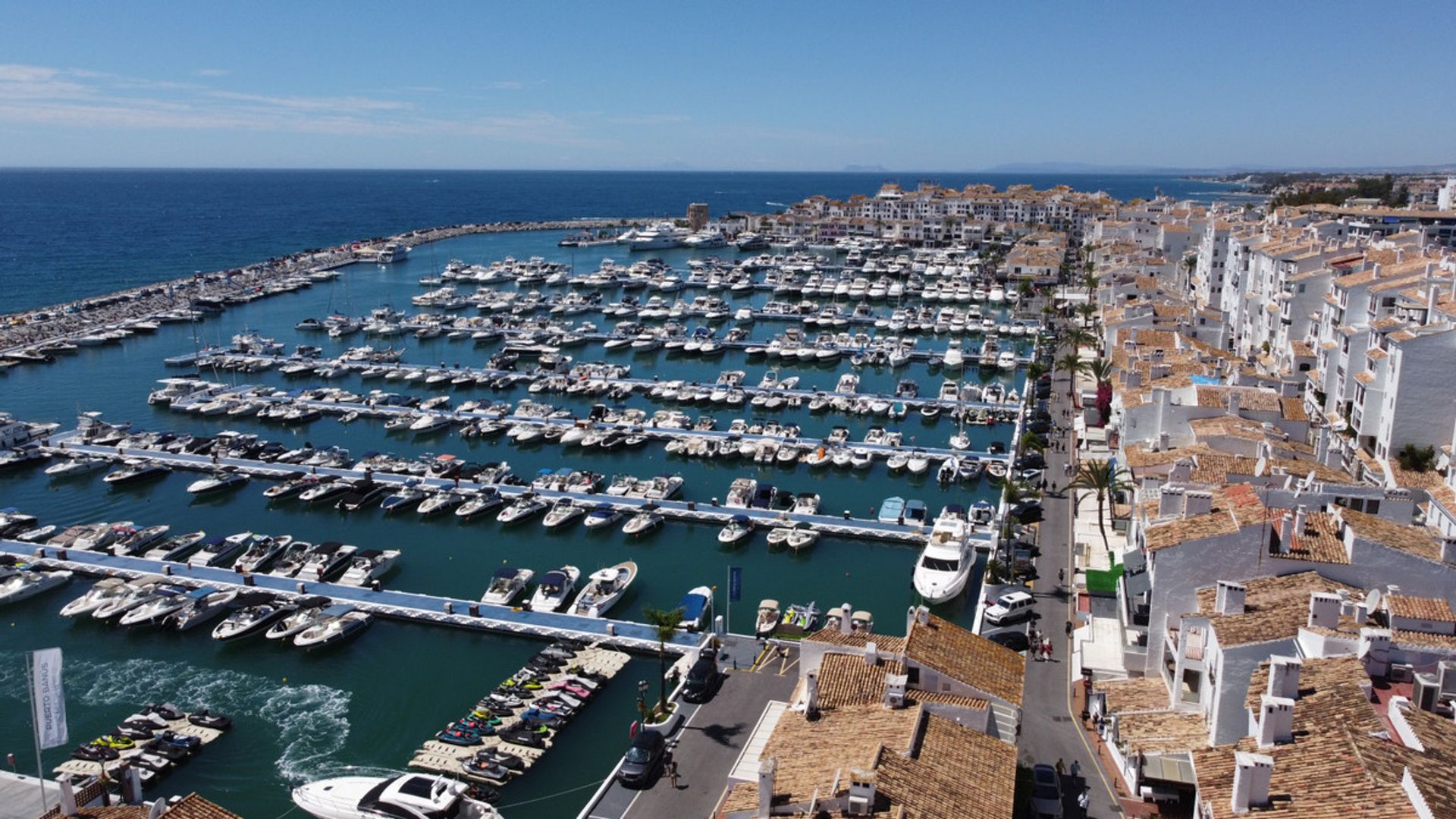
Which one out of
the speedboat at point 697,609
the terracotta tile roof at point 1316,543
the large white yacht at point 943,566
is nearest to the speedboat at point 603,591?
the speedboat at point 697,609

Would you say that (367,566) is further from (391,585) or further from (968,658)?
(968,658)

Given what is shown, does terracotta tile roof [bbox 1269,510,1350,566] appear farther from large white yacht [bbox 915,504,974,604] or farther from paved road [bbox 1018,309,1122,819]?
large white yacht [bbox 915,504,974,604]

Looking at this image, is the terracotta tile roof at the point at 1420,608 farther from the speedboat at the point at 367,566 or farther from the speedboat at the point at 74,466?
the speedboat at the point at 74,466

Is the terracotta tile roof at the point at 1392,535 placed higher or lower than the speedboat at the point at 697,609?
higher

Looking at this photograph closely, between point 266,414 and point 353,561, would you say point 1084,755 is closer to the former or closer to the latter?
point 353,561

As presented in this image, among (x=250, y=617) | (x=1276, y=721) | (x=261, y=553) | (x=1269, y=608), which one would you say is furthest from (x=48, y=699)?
(x=1269, y=608)

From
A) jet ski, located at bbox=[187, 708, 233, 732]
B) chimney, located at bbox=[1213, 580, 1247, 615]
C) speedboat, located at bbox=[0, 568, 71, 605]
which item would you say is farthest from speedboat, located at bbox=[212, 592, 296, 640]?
chimney, located at bbox=[1213, 580, 1247, 615]
